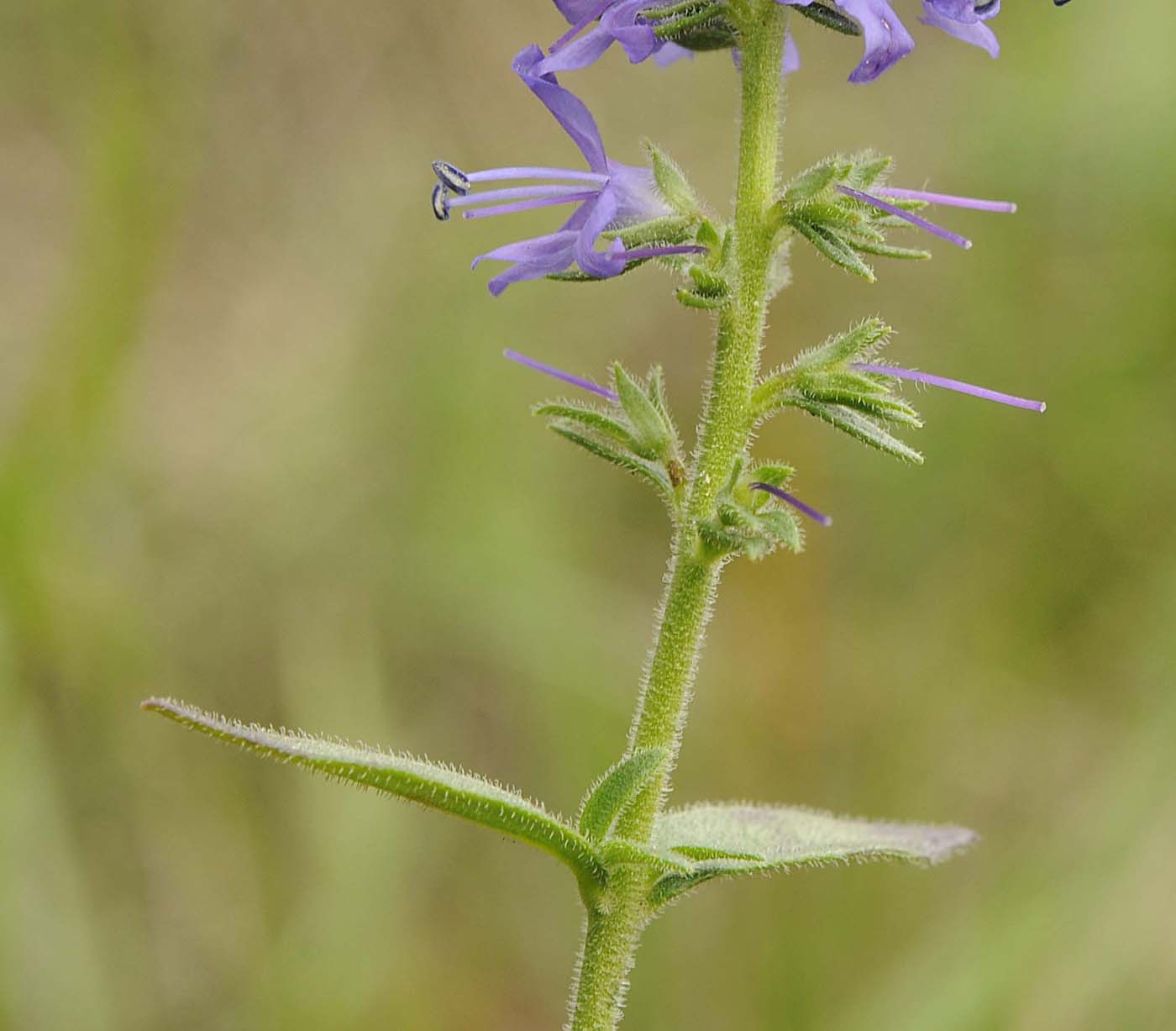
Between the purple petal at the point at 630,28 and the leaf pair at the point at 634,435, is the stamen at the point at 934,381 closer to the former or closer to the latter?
the leaf pair at the point at 634,435

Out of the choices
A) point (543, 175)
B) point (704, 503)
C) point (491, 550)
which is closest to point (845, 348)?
point (704, 503)

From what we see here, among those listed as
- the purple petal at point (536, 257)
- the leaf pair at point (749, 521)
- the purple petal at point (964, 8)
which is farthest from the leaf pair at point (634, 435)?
the purple petal at point (964, 8)

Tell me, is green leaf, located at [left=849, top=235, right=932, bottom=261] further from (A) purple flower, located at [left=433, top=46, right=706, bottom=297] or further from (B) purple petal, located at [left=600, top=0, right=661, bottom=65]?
(B) purple petal, located at [left=600, top=0, right=661, bottom=65]

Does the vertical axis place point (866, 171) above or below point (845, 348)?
above

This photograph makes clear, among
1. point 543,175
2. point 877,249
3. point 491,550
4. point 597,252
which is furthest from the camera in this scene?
point 491,550

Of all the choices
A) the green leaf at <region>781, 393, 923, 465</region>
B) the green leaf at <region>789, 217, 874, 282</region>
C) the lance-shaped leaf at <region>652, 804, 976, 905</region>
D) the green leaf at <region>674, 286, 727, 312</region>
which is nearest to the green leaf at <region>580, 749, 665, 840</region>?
the lance-shaped leaf at <region>652, 804, 976, 905</region>

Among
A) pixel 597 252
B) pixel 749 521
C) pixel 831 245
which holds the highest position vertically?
pixel 831 245

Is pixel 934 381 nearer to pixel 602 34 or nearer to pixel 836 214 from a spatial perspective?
pixel 836 214

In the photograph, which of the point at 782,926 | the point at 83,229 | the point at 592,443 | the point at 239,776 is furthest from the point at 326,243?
the point at 592,443
